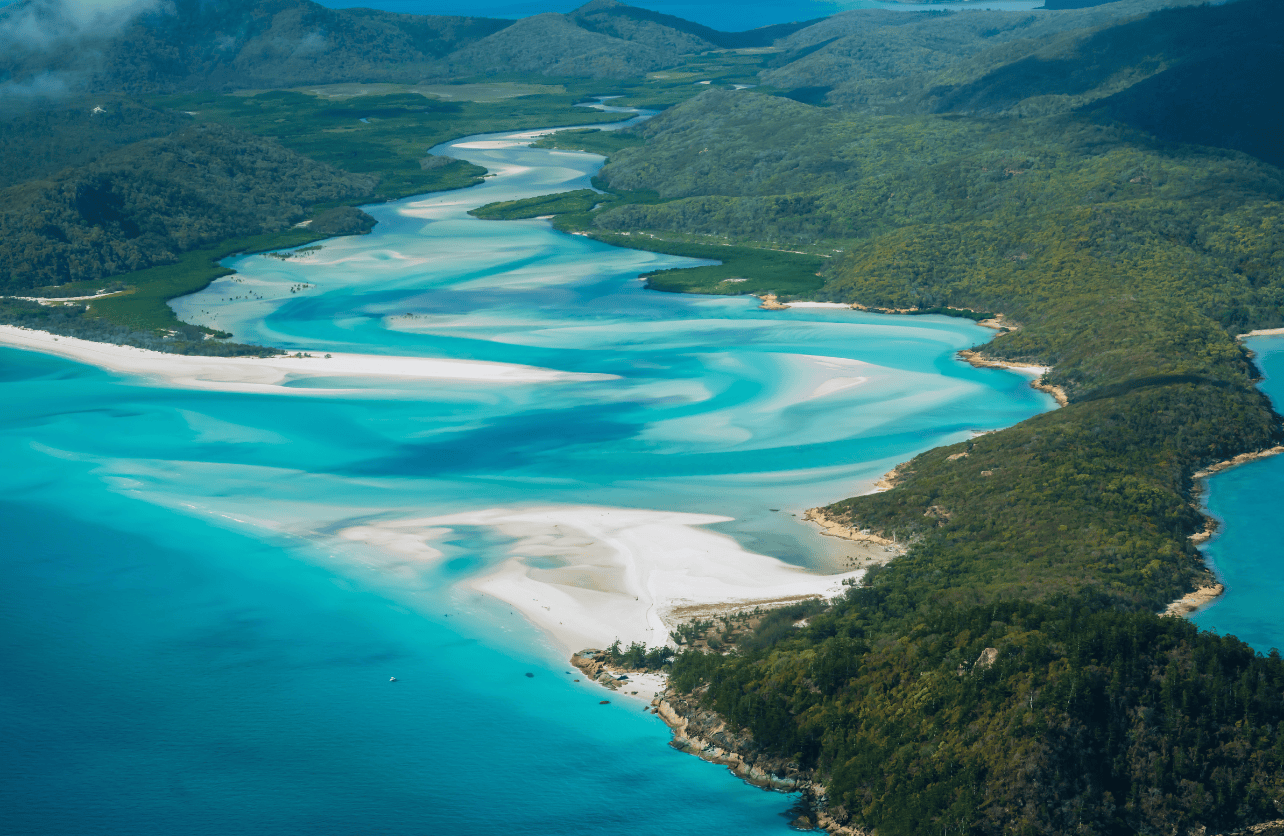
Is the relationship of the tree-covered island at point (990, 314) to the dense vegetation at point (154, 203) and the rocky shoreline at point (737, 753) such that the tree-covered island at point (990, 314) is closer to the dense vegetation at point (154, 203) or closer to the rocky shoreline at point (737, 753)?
the rocky shoreline at point (737, 753)

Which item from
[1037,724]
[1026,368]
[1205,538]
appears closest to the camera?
[1037,724]

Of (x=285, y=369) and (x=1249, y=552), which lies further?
(x=285, y=369)

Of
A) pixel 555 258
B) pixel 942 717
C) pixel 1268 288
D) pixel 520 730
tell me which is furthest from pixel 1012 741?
pixel 555 258

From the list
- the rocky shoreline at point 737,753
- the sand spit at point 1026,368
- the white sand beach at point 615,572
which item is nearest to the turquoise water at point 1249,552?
the white sand beach at point 615,572

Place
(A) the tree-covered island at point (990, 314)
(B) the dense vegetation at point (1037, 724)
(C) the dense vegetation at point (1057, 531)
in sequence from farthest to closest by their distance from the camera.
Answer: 1. (A) the tree-covered island at point (990, 314)
2. (C) the dense vegetation at point (1057, 531)
3. (B) the dense vegetation at point (1037, 724)

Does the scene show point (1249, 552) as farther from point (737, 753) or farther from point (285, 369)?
point (285, 369)

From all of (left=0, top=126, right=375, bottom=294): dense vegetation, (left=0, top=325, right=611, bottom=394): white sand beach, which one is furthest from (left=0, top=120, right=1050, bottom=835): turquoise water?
(left=0, top=126, right=375, bottom=294): dense vegetation

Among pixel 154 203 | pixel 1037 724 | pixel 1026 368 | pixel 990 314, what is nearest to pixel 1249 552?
pixel 1037 724

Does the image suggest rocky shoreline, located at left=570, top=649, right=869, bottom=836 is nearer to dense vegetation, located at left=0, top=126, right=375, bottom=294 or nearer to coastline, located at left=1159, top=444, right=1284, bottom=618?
coastline, located at left=1159, top=444, right=1284, bottom=618
